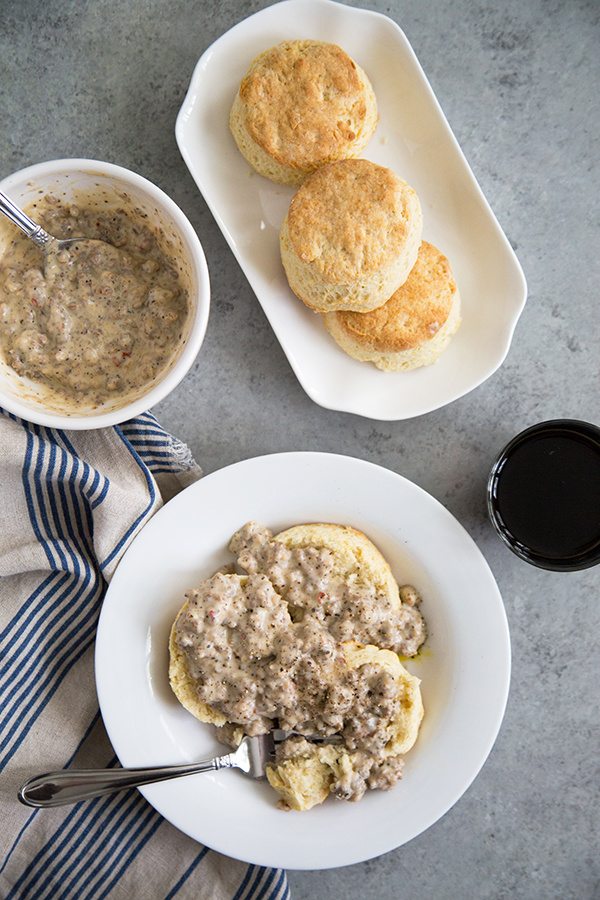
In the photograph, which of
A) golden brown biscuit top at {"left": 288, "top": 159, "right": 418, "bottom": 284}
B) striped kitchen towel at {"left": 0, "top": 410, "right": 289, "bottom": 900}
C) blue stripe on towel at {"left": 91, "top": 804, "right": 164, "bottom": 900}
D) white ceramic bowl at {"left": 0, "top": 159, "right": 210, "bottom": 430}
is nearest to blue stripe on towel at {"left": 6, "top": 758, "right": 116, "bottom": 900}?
striped kitchen towel at {"left": 0, "top": 410, "right": 289, "bottom": 900}

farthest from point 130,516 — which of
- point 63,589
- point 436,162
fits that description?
point 436,162

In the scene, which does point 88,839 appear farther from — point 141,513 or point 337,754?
point 141,513

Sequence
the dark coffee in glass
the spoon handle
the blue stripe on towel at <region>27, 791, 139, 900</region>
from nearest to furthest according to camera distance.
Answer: the spoon handle < the dark coffee in glass < the blue stripe on towel at <region>27, 791, 139, 900</region>

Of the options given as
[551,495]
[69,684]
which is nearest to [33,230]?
[69,684]

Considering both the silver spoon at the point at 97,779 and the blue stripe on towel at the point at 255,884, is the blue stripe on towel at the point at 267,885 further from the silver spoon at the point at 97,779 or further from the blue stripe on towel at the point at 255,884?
the silver spoon at the point at 97,779

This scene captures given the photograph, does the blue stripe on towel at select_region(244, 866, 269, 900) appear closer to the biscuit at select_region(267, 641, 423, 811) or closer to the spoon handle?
the biscuit at select_region(267, 641, 423, 811)

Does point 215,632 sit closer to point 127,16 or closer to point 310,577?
point 310,577
